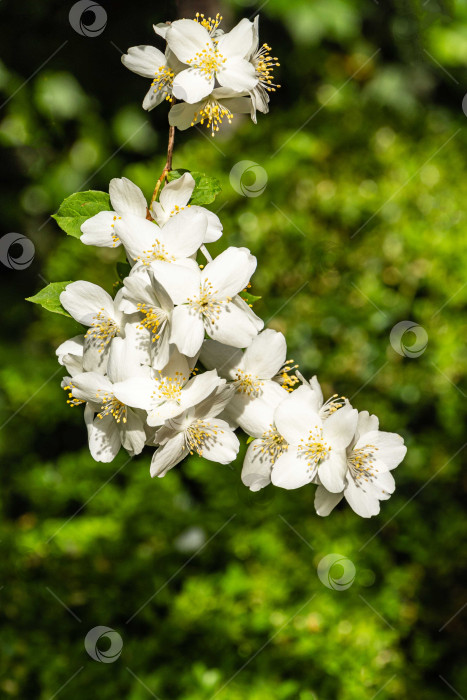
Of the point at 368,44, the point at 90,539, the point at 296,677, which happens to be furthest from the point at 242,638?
the point at 368,44

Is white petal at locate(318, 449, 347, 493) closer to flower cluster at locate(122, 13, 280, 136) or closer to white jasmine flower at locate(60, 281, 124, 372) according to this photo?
white jasmine flower at locate(60, 281, 124, 372)

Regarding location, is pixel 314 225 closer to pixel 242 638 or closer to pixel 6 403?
pixel 6 403

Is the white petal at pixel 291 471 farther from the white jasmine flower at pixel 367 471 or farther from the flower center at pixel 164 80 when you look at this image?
the flower center at pixel 164 80
